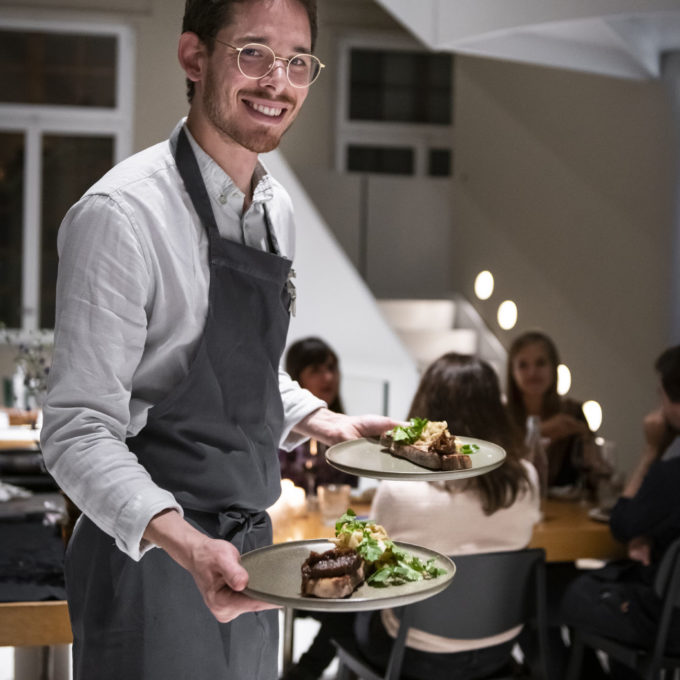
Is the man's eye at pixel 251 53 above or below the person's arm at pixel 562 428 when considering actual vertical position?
above

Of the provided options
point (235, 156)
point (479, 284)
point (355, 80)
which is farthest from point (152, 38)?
point (235, 156)

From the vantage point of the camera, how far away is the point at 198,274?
127 centimetres

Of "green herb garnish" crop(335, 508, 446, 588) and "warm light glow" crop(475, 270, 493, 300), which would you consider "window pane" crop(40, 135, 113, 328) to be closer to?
"warm light glow" crop(475, 270, 493, 300)

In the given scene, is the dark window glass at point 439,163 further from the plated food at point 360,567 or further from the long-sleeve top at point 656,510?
the plated food at point 360,567

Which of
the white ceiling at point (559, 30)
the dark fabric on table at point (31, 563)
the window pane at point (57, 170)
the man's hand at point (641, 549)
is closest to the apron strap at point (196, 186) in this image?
the dark fabric on table at point (31, 563)

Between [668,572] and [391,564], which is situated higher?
→ [391,564]

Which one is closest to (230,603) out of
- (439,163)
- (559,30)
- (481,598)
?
(481,598)

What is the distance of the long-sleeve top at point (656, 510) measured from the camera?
9.57 ft

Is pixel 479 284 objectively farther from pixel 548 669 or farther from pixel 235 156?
pixel 235 156

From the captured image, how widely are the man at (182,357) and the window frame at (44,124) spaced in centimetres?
729

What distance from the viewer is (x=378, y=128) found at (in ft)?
29.3

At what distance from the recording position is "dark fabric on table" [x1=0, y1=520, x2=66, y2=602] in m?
2.09

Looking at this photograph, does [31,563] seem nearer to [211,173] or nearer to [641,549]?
[211,173]

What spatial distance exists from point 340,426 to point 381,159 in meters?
7.73
